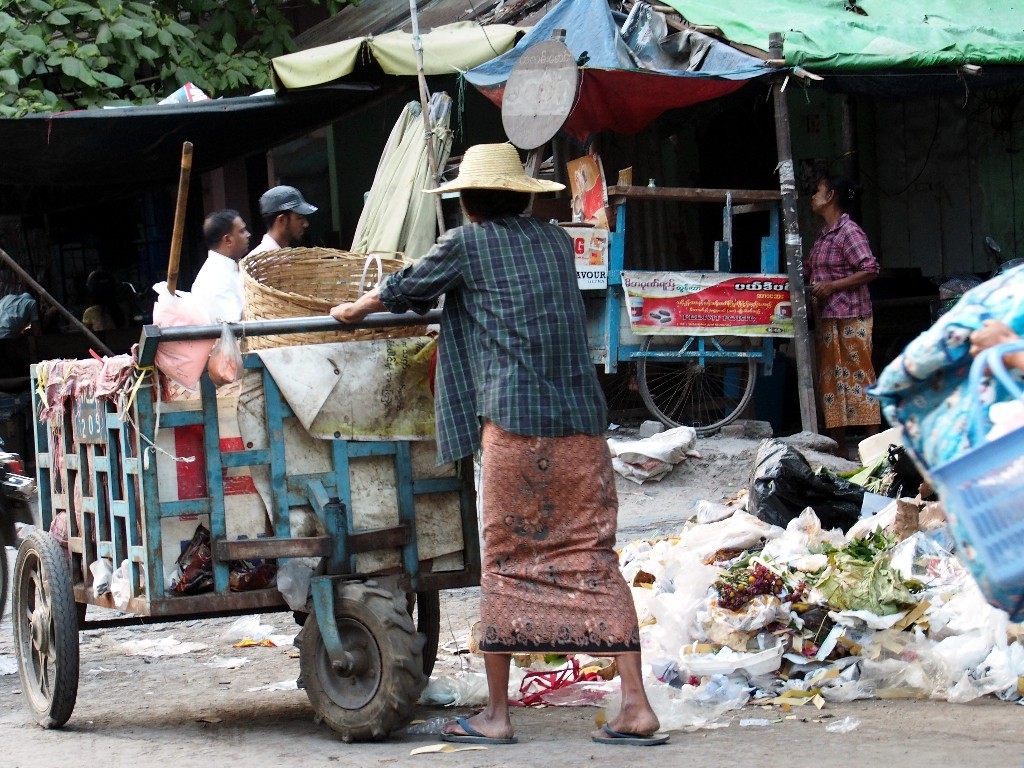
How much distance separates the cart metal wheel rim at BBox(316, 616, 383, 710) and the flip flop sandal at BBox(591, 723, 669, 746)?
2.43ft

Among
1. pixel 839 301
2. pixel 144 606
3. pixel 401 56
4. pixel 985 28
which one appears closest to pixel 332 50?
pixel 401 56

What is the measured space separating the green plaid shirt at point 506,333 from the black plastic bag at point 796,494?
98.9 inches

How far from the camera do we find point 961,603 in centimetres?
506

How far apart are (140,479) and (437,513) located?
102 centimetres

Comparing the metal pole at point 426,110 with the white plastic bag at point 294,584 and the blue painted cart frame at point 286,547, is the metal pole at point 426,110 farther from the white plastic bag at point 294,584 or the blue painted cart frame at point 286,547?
the white plastic bag at point 294,584

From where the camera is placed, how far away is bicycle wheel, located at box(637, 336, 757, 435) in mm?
9406

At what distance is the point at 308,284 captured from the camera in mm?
5070

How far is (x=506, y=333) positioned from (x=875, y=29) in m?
6.31

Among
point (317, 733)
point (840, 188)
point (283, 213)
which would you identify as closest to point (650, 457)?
point (840, 188)

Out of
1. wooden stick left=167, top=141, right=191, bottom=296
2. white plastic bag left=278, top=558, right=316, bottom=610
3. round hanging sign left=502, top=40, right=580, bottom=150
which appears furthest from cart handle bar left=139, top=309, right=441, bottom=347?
round hanging sign left=502, top=40, right=580, bottom=150

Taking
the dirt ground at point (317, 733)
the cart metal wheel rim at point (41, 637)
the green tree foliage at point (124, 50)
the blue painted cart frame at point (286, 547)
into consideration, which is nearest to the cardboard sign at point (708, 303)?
the dirt ground at point (317, 733)

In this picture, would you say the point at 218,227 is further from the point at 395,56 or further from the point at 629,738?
the point at 395,56

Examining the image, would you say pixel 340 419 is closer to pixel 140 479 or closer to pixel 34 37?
pixel 140 479

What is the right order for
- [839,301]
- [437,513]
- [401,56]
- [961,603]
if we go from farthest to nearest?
[401,56], [839,301], [961,603], [437,513]
